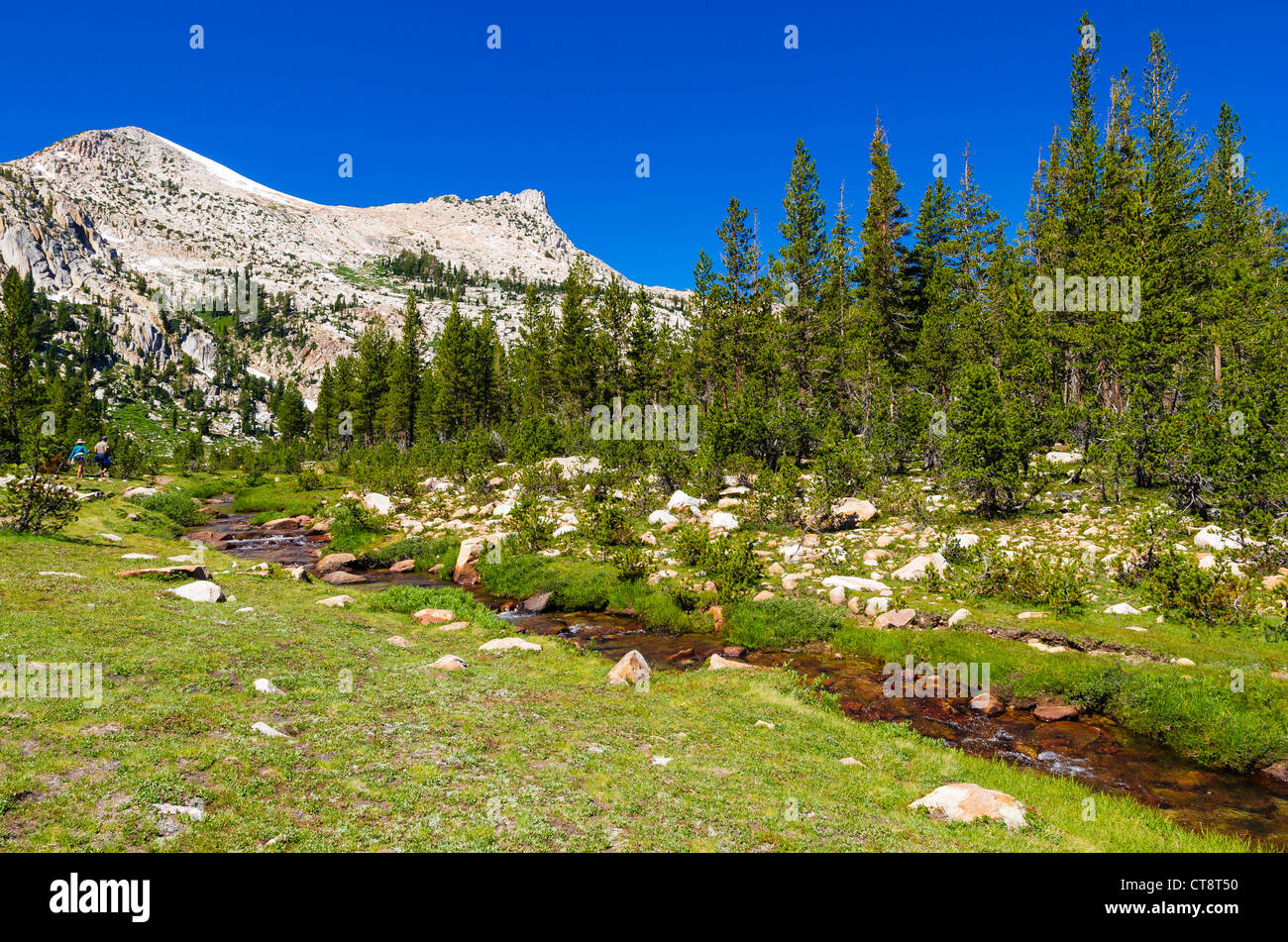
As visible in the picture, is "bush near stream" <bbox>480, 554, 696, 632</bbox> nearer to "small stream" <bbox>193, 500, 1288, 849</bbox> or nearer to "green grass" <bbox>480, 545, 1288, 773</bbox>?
"green grass" <bbox>480, 545, 1288, 773</bbox>

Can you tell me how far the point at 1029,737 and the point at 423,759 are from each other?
12408mm

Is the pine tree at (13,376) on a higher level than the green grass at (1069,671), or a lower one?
higher

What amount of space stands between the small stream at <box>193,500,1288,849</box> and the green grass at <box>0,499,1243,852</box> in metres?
1.27

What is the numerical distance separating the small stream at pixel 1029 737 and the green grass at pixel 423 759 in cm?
127

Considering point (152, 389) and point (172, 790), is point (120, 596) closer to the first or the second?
point (172, 790)

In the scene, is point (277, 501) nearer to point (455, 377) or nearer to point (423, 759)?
point (455, 377)

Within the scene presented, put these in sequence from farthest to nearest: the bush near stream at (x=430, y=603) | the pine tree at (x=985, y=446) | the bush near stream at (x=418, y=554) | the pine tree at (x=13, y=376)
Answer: the pine tree at (x=13, y=376) < the bush near stream at (x=418, y=554) < the pine tree at (x=985, y=446) < the bush near stream at (x=430, y=603)

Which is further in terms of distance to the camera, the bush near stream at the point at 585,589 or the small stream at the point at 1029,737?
the bush near stream at the point at 585,589

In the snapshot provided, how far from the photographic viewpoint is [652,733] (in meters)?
9.82

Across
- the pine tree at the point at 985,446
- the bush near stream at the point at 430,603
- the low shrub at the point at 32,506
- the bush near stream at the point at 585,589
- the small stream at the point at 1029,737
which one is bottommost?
the small stream at the point at 1029,737

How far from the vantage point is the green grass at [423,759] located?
5.62 meters

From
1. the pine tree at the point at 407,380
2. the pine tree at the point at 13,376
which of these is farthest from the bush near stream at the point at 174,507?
the pine tree at the point at 407,380

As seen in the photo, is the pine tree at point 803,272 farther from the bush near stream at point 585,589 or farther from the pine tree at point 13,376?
the pine tree at point 13,376
